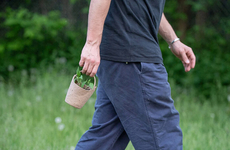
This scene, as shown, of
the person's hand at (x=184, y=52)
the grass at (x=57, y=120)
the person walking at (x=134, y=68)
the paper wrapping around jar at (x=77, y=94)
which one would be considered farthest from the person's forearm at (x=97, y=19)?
the grass at (x=57, y=120)

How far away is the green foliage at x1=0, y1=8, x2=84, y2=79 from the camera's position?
541 centimetres

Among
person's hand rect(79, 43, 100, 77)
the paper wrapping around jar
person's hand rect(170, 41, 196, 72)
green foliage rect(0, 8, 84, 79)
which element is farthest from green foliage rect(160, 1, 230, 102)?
person's hand rect(79, 43, 100, 77)

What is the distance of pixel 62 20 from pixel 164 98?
460 centimetres

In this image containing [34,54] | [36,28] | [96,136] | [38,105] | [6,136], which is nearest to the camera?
[96,136]

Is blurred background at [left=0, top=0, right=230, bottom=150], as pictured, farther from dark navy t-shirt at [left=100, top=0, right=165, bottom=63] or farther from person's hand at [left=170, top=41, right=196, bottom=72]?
dark navy t-shirt at [left=100, top=0, right=165, bottom=63]

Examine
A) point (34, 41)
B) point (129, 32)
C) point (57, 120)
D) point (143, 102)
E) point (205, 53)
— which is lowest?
point (205, 53)

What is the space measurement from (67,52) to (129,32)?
15.7 feet

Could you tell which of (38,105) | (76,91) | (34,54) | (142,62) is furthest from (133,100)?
(34,54)

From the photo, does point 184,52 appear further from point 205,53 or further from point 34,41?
point 34,41

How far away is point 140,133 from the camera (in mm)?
1415

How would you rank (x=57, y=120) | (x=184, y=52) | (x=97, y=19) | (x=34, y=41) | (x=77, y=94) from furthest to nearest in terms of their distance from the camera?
(x=34, y=41) < (x=57, y=120) < (x=184, y=52) < (x=77, y=94) < (x=97, y=19)

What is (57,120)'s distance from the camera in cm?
286

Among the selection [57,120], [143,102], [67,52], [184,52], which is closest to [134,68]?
[143,102]

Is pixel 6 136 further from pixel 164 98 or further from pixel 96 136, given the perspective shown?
pixel 164 98
